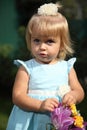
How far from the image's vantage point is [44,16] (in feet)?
10.6

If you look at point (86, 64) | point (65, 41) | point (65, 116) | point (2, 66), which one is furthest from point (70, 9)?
point (65, 116)

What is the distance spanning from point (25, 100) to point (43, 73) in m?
0.27

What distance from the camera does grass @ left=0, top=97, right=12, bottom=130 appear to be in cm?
555

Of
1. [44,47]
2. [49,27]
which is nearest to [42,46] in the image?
[44,47]

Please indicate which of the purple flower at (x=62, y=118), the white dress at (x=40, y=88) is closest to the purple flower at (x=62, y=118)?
the purple flower at (x=62, y=118)

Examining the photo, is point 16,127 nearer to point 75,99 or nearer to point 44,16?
point 75,99

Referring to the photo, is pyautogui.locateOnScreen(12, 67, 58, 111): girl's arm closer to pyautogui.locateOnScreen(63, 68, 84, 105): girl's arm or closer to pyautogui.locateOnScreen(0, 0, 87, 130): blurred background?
pyautogui.locateOnScreen(63, 68, 84, 105): girl's arm

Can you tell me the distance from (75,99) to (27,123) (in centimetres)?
36

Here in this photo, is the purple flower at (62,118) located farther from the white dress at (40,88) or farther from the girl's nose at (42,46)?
the girl's nose at (42,46)

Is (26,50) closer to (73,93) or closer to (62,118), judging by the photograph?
(73,93)

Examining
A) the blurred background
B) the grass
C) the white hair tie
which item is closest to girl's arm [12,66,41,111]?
the white hair tie

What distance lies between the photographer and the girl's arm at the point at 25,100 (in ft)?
9.66

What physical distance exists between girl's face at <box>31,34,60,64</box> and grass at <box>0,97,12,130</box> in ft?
7.12

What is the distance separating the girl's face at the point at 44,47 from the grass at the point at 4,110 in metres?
2.17
